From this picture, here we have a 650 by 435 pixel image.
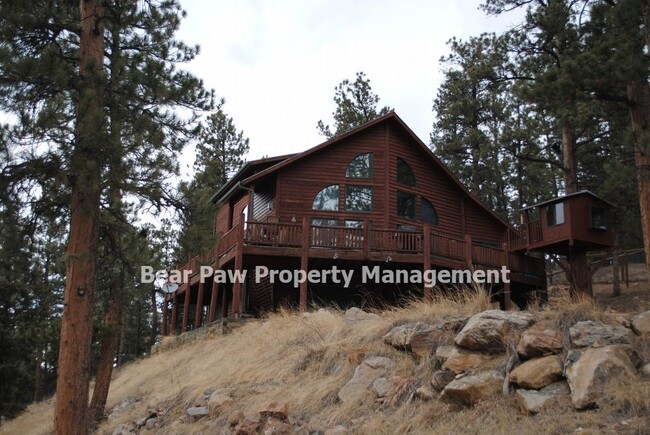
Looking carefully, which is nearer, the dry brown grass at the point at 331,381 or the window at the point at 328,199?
the dry brown grass at the point at 331,381

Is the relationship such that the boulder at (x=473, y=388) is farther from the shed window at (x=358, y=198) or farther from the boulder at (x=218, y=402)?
the shed window at (x=358, y=198)

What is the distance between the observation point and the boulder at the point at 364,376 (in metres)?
8.52

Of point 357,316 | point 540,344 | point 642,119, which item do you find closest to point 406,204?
point 642,119

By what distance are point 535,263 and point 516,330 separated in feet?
50.4

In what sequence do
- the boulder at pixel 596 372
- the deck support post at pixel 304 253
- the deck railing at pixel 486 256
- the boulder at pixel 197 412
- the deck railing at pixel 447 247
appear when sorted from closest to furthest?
the boulder at pixel 596 372 → the boulder at pixel 197 412 → the deck support post at pixel 304 253 → the deck railing at pixel 447 247 → the deck railing at pixel 486 256

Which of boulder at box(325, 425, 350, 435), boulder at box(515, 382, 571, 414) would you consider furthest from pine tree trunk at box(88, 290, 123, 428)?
boulder at box(515, 382, 571, 414)

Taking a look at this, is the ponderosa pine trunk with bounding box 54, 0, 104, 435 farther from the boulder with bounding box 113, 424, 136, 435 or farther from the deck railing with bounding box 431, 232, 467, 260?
the deck railing with bounding box 431, 232, 467, 260

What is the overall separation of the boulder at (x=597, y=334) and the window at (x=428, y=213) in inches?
611

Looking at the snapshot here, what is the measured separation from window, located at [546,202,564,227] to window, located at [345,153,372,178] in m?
6.23

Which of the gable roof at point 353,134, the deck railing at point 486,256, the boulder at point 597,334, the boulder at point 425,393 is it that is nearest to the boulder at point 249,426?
the boulder at point 425,393

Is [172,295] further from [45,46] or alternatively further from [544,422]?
[544,422]

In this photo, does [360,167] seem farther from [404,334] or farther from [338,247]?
[404,334]

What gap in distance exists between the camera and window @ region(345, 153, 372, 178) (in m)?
21.8

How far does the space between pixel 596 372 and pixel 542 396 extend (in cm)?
61
